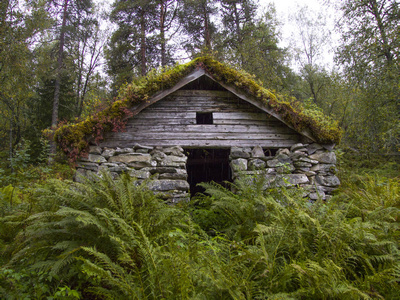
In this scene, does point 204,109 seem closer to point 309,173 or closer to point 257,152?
point 257,152

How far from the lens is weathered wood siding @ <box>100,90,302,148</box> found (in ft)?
20.6

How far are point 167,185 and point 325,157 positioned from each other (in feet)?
13.1

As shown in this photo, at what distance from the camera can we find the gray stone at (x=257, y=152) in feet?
20.6

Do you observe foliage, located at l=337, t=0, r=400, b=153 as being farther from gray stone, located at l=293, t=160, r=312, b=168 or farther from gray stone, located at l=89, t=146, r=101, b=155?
gray stone, located at l=89, t=146, r=101, b=155

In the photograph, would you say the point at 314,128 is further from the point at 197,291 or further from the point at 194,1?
the point at 194,1

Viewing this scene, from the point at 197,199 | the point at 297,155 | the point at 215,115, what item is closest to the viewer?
the point at 197,199

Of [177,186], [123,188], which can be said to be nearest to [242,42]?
[177,186]

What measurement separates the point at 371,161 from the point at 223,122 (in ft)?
32.3

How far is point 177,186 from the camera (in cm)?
573

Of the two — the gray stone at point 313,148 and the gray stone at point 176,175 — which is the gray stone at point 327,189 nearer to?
the gray stone at point 313,148

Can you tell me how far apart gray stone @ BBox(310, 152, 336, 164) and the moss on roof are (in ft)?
0.99

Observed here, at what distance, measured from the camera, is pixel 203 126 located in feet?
21.2

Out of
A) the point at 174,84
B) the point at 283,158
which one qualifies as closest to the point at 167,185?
the point at 174,84

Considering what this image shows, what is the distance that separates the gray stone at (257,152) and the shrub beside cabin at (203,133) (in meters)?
0.03
